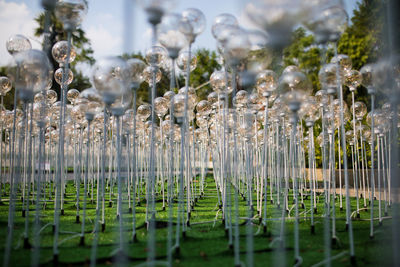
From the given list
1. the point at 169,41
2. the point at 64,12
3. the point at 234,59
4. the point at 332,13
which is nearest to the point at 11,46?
the point at 64,12

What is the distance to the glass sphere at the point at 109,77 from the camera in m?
3.03

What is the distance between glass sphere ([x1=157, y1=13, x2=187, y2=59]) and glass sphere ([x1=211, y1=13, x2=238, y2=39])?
1.30ft

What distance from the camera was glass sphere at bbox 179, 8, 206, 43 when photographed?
11.0 ft

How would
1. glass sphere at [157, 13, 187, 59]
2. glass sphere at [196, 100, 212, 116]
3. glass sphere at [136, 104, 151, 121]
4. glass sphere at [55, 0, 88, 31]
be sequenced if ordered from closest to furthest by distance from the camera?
1. glass sphere at [157, 13, 187, 59]
2. glass sphere at [55, 0, 88, 31]
3. glass sphere at [196, 100, 212, 116]
4. glass sphere at [136, 104, 151, 121]

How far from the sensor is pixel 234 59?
327 centimetres

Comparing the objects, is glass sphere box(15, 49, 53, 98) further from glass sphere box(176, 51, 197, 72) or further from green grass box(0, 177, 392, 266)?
glass sphere box(176, 51, 197, 72)

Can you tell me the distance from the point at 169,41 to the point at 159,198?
558 centimetres

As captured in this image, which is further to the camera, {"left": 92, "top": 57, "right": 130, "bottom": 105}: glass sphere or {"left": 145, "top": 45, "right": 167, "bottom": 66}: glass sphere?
{"left": 145, "top": 45, "right": 167, "bottom": 66}: glass sphere

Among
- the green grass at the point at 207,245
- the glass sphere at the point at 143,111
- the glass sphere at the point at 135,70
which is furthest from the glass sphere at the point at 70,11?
the glass sphere at the point at 143,111

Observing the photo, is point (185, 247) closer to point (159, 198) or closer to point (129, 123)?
point (129, 123)

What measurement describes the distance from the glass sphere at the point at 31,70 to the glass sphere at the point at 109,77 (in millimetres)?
776

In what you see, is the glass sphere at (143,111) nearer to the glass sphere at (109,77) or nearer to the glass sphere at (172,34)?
the glass sphere at (172,34)

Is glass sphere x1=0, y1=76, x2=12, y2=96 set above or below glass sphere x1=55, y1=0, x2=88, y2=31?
below

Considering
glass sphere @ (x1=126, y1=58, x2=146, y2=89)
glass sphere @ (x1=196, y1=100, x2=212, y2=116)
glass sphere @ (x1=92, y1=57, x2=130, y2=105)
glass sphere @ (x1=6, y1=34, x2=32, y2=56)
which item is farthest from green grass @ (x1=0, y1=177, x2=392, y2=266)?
glass sphere @ (x1=6, y1=34, x2=32, y2=56)
